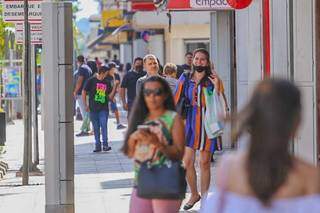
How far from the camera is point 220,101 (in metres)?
10.2

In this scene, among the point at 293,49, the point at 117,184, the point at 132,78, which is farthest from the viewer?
the point at 132,78

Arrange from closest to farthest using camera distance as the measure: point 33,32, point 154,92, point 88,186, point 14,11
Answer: point 154,92
point 88,186
point 14,11
point 33,32

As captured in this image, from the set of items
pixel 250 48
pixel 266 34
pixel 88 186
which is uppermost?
pixel 266 34

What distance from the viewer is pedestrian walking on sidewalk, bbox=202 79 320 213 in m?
3.94

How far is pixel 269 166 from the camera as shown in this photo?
397cm

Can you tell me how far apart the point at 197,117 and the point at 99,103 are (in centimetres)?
955

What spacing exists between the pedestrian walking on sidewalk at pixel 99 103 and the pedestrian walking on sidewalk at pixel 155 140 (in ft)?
41.1

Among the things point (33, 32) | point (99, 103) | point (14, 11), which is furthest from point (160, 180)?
point (99, 103)

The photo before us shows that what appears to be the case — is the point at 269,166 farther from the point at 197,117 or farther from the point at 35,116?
the point at 35,116

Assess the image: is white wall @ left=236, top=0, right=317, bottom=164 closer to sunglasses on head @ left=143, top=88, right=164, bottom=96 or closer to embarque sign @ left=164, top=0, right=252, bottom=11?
embarque sign @ left=164, top=0, right=252, bottom=11

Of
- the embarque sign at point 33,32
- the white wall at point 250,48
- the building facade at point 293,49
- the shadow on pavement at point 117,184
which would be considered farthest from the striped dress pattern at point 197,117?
the embarque sign at point 33,32

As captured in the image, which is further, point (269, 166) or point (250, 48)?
point (250, 48)

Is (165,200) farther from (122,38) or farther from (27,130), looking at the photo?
(122,38)

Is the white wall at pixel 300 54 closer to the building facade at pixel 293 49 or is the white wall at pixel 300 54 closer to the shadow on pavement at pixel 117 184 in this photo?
the building facade at pixel 293 49
